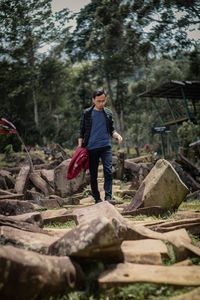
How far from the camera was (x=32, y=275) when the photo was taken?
87.4 inches

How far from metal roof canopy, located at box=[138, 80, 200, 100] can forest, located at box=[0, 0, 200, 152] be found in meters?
4.30

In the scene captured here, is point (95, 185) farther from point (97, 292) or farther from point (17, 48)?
point (17, 48)

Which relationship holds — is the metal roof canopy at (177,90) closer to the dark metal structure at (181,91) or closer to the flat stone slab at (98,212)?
the dark metal structure at (181,91)

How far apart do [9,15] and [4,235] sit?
1447 inches

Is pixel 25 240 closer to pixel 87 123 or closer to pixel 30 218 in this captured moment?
pixel 30 218

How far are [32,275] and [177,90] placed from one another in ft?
58.5

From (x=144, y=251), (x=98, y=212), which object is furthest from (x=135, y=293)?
(x=98, y=212)

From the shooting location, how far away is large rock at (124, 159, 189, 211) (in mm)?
5129

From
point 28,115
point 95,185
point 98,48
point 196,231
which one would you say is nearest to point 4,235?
point 196,231

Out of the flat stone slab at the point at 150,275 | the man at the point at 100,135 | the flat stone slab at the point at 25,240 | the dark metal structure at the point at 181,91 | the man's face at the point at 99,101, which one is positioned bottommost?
the flat stone slab at the point at 150,275

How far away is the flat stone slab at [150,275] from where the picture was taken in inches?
97.0

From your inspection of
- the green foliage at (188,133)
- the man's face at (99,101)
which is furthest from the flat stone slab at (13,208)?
the green foliage at (188,133)

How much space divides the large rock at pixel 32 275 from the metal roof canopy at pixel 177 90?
15.4 meters

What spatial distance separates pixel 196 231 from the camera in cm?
394
